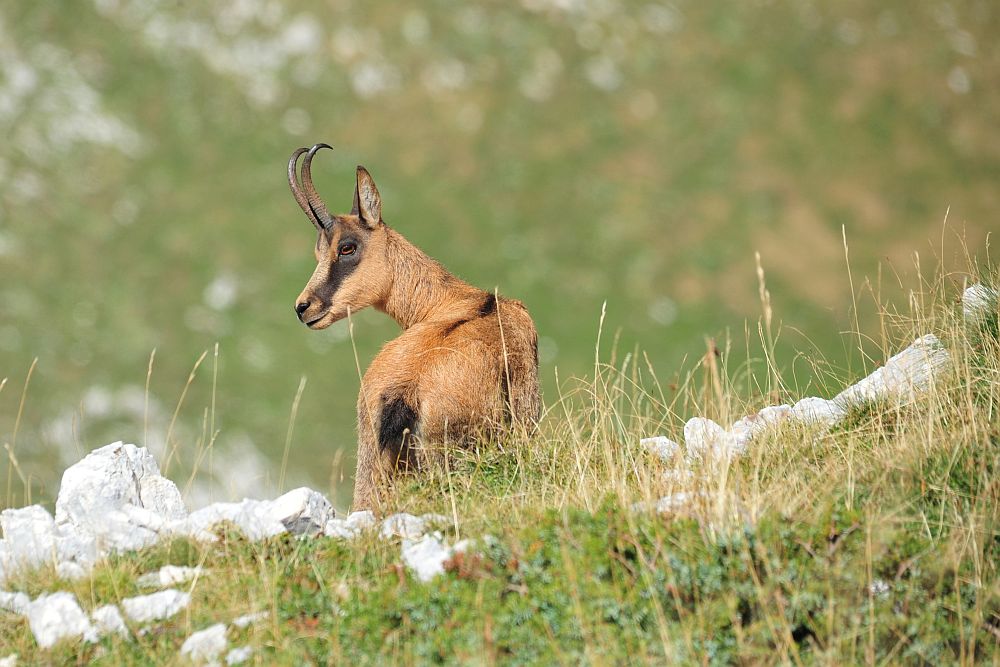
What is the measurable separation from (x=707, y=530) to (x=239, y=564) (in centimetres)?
283

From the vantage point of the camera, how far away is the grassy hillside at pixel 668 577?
5102 mm

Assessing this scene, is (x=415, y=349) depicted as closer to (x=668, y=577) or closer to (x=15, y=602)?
(x=15, y=602)

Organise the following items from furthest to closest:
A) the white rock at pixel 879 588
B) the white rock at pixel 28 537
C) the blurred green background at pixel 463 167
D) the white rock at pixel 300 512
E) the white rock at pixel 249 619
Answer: the blurred green background at pixel 463 167 → the white rock at pixel 300 512 → the white rock at pixel 28 537 → the white rock at pixel 249 619 → the white rock at pixel 879 588

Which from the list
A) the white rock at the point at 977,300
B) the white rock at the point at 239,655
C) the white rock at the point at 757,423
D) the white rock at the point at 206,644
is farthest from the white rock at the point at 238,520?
the white rock at the point at 977,300

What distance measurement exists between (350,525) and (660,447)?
8.04 feet

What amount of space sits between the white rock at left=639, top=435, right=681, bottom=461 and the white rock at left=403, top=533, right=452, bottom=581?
1.88 metres

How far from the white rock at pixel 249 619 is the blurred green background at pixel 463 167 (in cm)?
4708

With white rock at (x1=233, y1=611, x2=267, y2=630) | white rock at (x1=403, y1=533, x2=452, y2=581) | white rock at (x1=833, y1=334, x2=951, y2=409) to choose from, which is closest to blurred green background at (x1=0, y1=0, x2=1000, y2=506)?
white rock at (x1=833, y1=334, x2=951, y2=409)

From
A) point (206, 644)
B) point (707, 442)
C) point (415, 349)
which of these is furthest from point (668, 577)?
point (415, 349)

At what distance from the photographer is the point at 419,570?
595cm

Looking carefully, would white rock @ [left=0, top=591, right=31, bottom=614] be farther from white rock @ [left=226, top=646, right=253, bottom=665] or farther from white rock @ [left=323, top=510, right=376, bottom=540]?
white rock @ [left=323, top=510, right=376, bottom=540]

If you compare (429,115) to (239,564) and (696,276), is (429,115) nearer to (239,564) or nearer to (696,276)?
(696,276)

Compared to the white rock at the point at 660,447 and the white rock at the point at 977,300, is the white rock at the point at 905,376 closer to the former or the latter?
the white rock at the point at 977,300

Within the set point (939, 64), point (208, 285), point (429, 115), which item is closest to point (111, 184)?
Result: point (208, 285)
